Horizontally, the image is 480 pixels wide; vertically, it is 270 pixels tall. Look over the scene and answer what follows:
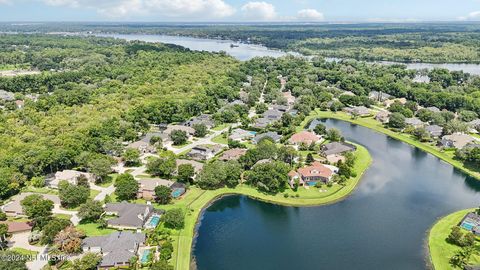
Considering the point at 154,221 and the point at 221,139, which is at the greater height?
the point at 221,139

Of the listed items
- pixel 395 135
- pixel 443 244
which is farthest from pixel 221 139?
pixel 443 244

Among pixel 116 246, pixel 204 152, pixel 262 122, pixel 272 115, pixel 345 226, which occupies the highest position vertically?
pixel 272 115

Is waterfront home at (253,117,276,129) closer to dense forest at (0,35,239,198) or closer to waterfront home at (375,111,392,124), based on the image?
dense forest at (0,35,239,198)

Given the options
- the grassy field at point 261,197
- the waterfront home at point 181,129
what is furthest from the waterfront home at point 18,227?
the waterfront home at point 181,129

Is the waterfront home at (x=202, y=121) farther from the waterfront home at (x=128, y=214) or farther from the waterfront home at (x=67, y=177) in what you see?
the waterfront home at (x=128, y=214)

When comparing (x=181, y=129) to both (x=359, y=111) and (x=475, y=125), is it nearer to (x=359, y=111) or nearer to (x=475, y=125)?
(x=359, y=111)

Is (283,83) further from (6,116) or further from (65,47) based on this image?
(65,47)
